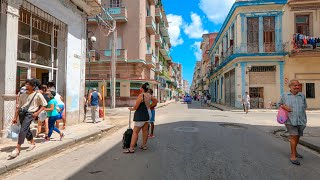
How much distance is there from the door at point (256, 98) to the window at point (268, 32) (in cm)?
407

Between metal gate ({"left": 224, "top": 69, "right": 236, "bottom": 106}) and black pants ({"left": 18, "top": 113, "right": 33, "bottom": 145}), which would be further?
metal gate ({"left": 224, "top": 69, "right": 236, "bottom": 106})

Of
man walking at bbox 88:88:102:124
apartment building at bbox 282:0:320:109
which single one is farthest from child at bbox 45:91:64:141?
apartment building at bbox 282:0:320:109

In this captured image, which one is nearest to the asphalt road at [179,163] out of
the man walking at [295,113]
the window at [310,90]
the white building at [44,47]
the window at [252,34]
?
the man walking at [295,113]

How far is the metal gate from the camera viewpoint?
1105 inches

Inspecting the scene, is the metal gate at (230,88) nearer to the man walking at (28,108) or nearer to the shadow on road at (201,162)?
the shadow on road at (201,162)

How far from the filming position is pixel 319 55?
24.0m

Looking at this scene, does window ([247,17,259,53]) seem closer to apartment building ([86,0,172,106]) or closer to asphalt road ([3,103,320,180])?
apartment building ([86,0,172,106])

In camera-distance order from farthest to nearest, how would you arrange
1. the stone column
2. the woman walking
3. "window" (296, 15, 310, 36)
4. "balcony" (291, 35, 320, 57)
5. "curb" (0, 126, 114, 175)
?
"window" (296, 15, 310, 36) → "balcony" (291, 35, 320, 57) → the stone column → the woman walking → "curb" (0, 126, 114, 175)

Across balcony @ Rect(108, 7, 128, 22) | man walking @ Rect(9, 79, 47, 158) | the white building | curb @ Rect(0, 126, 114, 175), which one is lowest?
curb @ Rect(0, 126, 114, 175)

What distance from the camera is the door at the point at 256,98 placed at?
2536cm

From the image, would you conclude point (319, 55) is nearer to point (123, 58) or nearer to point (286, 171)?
point (123, 58)

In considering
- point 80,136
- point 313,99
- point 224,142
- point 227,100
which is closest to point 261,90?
point 313,99

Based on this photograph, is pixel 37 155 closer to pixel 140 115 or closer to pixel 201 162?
pixel 140 115

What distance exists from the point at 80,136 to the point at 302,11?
24.6 meters
